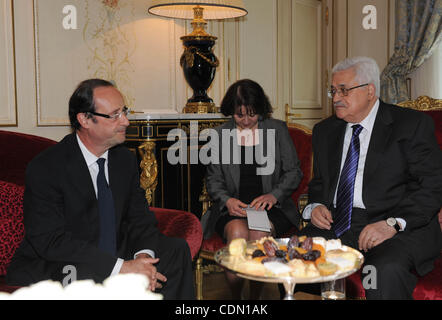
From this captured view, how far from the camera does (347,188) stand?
2.46m

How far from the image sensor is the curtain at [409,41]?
4.65 meters

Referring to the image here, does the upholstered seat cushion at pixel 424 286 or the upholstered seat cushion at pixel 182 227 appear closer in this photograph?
the upholstered seat cushion at pixel 424 286

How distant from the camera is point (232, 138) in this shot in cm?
309

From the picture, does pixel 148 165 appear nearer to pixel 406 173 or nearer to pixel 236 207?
pixel 236 207

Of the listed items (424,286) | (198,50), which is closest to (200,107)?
(198,50)

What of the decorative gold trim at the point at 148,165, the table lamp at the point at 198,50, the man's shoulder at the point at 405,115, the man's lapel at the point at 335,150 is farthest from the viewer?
the table lamp at the point at 198,50

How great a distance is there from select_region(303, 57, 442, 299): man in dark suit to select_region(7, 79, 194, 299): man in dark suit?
85 cm

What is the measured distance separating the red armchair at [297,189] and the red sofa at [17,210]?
391 millimetres

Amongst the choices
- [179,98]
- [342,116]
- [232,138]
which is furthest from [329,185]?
[179,98]

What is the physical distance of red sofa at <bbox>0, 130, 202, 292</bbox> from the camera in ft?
7.32

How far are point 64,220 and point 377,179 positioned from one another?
1523 mm

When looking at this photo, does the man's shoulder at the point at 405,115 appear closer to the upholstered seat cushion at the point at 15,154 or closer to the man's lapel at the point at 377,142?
the man's lapel at the point at 377,142

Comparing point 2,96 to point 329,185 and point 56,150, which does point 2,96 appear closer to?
point 56,150

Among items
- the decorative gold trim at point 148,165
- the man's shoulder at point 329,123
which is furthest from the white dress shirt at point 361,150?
the decorative gold trim at point 148,165
